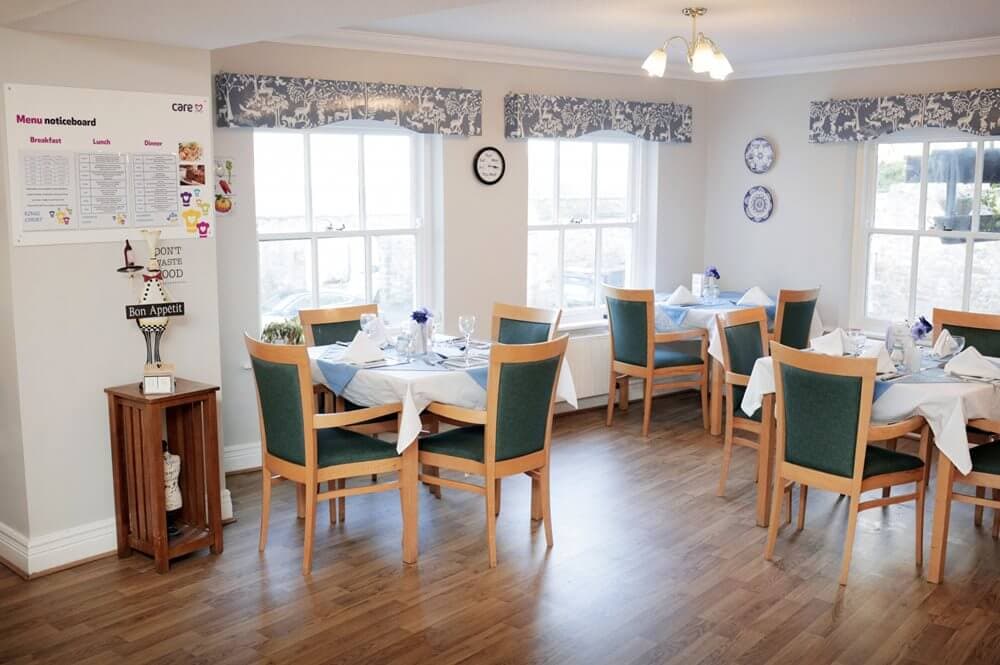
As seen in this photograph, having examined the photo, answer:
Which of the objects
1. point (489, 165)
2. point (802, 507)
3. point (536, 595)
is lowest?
point (536, 595)

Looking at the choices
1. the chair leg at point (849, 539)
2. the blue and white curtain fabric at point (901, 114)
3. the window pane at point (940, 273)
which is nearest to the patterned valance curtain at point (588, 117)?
the blue and white curtain fabric at point (901, 114)

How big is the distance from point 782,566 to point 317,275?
310 centimetres

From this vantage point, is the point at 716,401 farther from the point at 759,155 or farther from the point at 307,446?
the point at 307,446

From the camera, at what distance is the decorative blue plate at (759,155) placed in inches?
281

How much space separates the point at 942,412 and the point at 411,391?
2.19 m

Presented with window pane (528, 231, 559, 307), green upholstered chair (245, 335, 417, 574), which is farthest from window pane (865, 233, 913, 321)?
green upholstered chair (245, 335, 417, 574)

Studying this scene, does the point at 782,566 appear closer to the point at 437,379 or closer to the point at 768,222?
the point at 437,379

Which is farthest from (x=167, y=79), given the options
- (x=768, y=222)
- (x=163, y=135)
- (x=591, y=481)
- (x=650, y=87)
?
(x=768, y=222)

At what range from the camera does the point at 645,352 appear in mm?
6387

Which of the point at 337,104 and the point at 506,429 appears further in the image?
the point at 337,104

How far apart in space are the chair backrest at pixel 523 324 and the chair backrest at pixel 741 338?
86cm

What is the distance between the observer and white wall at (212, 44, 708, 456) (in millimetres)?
5309

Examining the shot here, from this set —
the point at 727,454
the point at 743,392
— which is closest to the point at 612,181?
the point at 743,392

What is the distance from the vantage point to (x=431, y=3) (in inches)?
116
